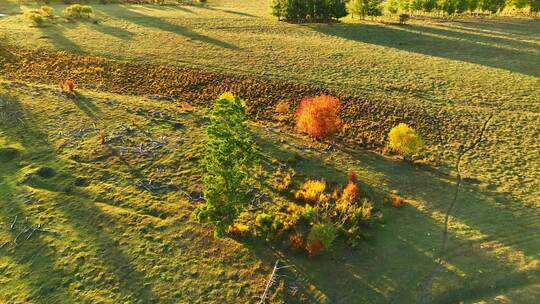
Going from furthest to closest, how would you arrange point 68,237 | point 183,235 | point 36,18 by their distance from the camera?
point 36,18 → point 183,235 → point 68,237

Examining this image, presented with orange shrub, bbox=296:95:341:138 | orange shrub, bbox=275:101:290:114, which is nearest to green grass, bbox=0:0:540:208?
orange shrub, bbox=275:101:290:114

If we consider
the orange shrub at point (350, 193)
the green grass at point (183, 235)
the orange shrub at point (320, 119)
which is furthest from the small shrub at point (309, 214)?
the orange shrub at point (320, 119)

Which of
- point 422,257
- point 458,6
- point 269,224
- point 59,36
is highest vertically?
point 458,6

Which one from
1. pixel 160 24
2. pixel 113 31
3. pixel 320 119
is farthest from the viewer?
pixel 160 24

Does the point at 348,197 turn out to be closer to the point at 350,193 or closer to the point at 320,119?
the point at 350,193

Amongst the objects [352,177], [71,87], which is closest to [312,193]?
[352,177]

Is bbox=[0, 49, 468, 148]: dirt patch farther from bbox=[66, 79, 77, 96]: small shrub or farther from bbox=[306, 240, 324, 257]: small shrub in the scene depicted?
bbox=[306, 240, 324, 257]: small shrub

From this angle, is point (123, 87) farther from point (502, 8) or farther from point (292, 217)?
point (502, 8)
